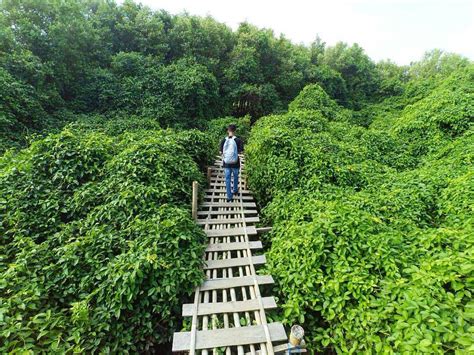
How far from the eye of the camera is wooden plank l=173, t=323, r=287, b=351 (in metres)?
3.13

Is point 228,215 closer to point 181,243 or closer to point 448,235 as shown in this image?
point 181,243

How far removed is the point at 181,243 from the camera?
4297 mm

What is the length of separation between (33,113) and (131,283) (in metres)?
9.60

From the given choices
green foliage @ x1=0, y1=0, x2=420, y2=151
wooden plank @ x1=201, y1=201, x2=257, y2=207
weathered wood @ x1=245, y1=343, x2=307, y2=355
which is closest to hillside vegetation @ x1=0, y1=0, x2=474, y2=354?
green foliage @ x1=0, y1=0, x2=420, y2=151

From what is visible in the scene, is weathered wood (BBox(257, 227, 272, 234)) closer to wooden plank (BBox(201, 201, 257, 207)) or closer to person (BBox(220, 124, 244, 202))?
wooden plank (BBox(201, 201, 257, 207))

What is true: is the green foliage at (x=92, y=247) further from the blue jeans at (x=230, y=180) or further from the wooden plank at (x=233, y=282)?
the blue jeans at (x=230, y=180)

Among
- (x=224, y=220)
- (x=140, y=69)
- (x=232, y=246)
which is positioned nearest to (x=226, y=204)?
(x=224, y=220)

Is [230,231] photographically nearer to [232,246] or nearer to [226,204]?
[232,246]

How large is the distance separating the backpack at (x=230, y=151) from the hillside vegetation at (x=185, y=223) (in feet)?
2.90

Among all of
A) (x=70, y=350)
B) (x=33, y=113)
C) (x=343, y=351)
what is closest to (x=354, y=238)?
(x=343, y=351)

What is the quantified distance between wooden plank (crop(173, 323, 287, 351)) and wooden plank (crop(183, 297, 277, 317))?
280 mm

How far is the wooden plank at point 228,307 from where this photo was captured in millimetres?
3551

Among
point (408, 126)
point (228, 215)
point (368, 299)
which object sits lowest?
point (368, 299)

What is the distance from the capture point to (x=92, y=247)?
4.01 m
